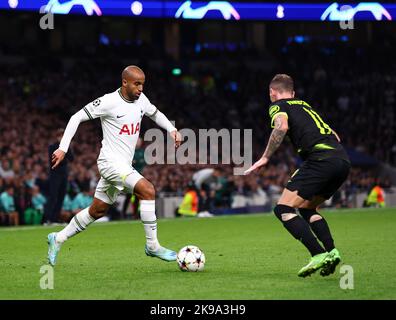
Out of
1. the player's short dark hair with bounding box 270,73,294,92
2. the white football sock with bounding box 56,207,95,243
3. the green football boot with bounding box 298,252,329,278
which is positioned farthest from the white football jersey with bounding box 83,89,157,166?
the green football boot with bounding box 298,252,329,278

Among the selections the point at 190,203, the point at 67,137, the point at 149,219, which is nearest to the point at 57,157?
the point at 67,137

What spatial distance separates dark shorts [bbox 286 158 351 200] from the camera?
Answer: 959 cm

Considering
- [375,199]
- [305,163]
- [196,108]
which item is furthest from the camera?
[196,108]

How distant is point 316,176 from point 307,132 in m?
0.48

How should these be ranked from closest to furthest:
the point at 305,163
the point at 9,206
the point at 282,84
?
the point at 305,163 < the point at 282,84 < the point at 9,206

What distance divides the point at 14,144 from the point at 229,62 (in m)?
16.4

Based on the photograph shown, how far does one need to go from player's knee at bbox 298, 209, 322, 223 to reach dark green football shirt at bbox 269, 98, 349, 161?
2.09ft

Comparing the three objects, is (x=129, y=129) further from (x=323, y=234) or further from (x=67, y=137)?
(x=323, y=234)

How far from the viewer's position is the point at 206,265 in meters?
11.1

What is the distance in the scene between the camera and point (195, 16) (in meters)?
27.3

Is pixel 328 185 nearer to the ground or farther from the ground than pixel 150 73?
nearer to the ground

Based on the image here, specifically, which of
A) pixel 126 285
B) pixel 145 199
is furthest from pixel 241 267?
pixel 126 285

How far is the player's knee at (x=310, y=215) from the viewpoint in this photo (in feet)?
32.7
